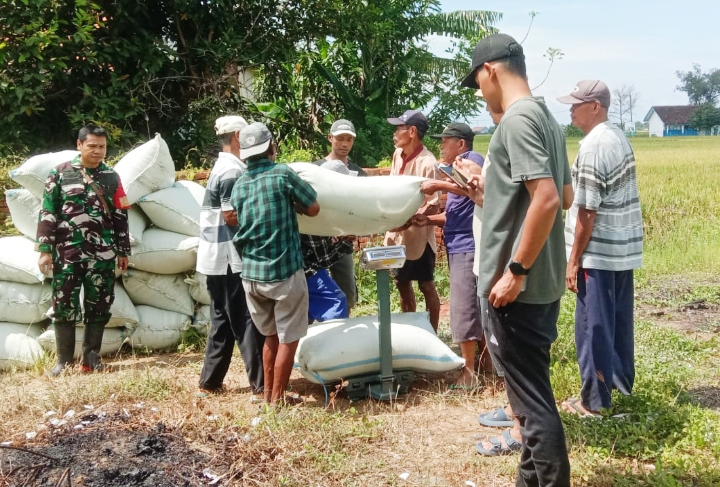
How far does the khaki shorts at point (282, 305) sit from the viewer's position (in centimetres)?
395

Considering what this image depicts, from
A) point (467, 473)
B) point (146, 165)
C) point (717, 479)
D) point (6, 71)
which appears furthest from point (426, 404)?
point (6, 71)

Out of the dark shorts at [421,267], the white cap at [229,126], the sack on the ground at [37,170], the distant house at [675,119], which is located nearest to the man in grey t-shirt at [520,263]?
the white cap at [229,126]

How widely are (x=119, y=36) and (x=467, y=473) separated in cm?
700

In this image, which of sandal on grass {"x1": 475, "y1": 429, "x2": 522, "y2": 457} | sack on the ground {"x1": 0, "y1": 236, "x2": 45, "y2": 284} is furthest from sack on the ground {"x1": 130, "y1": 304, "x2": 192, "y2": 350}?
sandal on grass {"x1": 475, "y1": 429, "x2": 522, "y2": 457}

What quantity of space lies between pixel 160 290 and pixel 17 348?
114cm

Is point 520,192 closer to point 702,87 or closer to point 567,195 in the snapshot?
point 567,195

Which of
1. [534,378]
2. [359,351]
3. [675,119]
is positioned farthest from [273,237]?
[675,119]

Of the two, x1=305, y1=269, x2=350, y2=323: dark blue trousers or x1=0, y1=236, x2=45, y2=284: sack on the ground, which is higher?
x1=0, y1=236, x2=45, y2=284: sack on the ground

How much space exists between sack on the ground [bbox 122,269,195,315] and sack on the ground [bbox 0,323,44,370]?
82 centimetres

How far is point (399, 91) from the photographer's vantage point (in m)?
11.6

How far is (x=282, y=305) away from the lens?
397cm

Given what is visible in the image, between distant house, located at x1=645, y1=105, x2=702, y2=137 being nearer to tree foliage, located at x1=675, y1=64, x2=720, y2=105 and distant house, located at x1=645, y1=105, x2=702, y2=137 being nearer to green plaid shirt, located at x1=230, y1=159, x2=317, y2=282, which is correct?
tree foliage, located at x1=675, y1=64, x2=720, y2=105

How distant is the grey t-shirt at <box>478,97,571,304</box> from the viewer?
8.38 ft

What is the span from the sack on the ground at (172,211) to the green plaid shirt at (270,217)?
1.72 meters
